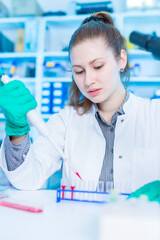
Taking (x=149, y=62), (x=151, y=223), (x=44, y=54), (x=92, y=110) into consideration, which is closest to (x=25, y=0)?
(x=44, y=54)

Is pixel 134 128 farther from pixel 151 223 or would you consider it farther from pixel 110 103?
pixel 151 223

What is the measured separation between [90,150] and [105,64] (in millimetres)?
370

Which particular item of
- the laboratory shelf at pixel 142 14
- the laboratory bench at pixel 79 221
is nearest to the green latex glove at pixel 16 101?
the laboratory bench at pixel 79 221

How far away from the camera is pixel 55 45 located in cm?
296

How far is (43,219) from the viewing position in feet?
1.77

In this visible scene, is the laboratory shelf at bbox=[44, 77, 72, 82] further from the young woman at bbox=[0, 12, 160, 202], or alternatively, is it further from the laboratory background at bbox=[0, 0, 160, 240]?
the young woman at bbox=[0, 12, 160, 202]

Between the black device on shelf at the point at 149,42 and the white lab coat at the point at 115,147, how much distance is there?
1.14 feet

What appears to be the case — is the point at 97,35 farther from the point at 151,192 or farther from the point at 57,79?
the point at 57,79

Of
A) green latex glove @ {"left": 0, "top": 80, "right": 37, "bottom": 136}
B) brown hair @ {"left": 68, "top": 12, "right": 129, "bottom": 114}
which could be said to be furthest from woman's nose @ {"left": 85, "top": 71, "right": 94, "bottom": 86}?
green latex glove @ {"left": 0, "top": 80, "right": 37, "bottom": 136}

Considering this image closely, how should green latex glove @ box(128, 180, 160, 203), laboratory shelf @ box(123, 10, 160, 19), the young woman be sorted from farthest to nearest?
laboratory shelf @ box(123, 10, 160, 19)
the young woman
green latex glove @ box(128, 180, 160, 203)

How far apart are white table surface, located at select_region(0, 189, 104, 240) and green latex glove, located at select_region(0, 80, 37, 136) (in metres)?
0.26

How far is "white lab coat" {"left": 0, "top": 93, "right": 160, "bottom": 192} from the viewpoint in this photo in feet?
3.39

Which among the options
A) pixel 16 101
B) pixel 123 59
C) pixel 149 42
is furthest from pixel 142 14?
pixel 16 101

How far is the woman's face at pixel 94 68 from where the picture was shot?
0.97 meters
